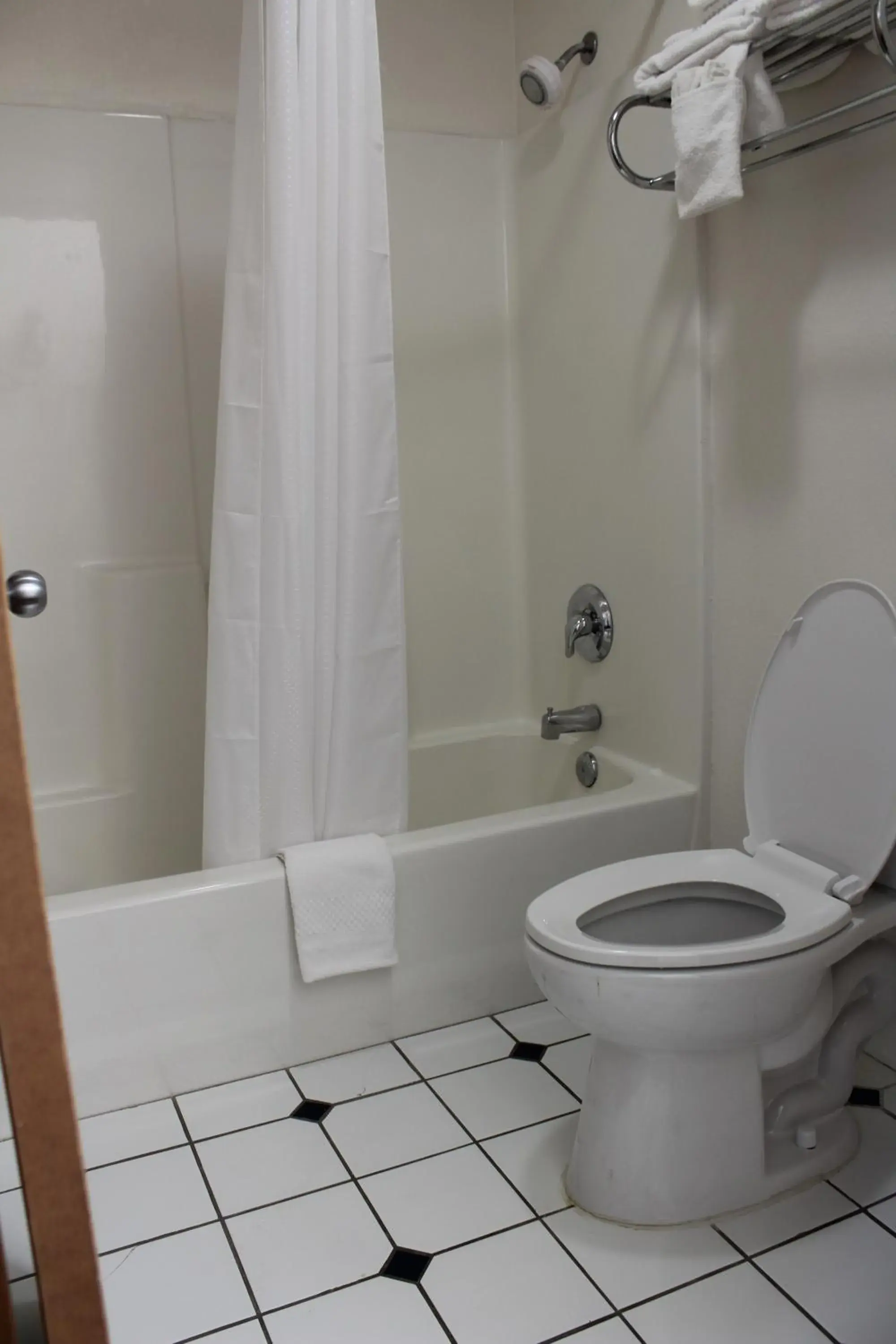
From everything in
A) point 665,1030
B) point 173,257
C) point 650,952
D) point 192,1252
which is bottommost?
point 192,1252

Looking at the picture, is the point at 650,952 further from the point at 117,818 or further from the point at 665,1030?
the point at 117,818

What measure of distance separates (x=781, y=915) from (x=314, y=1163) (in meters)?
0.80

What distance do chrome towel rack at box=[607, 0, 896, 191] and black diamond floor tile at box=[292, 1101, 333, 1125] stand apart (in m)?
1.64

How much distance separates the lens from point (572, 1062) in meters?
2.01

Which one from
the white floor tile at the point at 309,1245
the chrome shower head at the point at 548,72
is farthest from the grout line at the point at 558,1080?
the chrome shower head at the point at 548,72

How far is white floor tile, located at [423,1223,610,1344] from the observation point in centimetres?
142

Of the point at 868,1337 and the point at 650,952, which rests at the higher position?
the point at 650,952

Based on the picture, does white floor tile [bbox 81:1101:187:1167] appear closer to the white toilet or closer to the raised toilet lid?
the white toilet

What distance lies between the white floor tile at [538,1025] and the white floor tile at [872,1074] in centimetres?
48

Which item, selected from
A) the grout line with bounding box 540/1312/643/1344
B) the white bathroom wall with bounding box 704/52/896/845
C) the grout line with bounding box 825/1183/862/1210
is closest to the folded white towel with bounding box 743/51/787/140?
the white bathroom wall with bounding box 704/52/896/845

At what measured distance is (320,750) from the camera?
2.04m

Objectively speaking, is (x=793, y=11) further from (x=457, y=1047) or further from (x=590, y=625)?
(x=457, y=1047)

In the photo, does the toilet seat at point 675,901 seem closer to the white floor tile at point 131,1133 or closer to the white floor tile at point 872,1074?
the white floor tile at point 872,1074

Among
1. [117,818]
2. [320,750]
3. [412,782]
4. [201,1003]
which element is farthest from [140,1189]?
[412,782]
